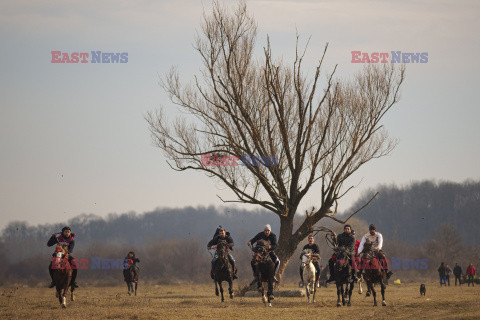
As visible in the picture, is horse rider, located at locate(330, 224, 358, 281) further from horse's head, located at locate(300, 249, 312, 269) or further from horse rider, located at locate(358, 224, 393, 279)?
horse's head, located at locate(300, 249, 312, 269)

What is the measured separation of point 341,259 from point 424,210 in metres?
A: 96.5

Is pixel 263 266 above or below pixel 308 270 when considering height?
above

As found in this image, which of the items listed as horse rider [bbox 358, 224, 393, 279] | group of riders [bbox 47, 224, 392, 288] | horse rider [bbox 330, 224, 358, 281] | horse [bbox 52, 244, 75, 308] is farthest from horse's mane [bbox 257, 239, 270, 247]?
horse [bbox 52, 244, 75, 308]

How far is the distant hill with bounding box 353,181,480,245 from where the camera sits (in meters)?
110

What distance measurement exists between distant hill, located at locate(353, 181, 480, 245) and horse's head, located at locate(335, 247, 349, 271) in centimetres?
9056

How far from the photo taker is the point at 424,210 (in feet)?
374

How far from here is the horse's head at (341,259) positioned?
21688 mm

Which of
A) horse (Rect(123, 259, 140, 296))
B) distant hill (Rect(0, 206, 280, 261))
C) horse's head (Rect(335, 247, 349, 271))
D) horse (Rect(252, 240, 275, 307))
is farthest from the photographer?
distant hill (Rect(0, 206, 280, 261))

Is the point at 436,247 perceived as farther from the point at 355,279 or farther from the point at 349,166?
the point at 355,279

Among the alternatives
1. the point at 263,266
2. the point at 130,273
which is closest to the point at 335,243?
the point at 263,266

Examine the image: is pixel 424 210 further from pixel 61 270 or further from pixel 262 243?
pixel 61 270

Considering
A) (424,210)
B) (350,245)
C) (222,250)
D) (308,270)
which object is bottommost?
(308,270)

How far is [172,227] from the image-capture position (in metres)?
129

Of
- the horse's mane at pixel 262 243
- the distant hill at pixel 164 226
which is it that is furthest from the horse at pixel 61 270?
the distant hill at pixel 164 226
